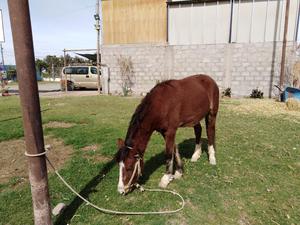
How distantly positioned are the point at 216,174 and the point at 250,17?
11.3 m

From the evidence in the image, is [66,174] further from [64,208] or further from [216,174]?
[216,174]

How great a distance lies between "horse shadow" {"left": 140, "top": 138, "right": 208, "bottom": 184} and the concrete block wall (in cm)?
861

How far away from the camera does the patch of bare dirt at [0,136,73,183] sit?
3.76 m

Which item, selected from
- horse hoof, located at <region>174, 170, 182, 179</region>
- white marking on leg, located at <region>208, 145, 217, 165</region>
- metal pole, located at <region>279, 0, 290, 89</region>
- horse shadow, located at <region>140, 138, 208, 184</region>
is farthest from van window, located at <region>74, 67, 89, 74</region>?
horse hoof, located at <region>174, 170, 182, 179</region>

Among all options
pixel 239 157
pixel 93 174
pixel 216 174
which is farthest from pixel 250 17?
pixel 93 174

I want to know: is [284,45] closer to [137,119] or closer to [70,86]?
[137,119]

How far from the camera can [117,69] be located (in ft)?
48.9

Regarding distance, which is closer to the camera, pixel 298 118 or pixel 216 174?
pixel 216 174

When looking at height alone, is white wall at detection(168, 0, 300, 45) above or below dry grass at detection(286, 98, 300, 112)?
above

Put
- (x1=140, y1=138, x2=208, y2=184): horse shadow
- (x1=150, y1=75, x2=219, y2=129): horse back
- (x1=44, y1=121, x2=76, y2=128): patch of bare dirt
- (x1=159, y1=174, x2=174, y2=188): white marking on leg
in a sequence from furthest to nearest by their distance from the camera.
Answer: (x1=44, y1=121, x2=76, y2=128): patch of bare dirt < (x1=140, y1=138, x2=208, y2=184): horse shadow < (x1=159, y1=174, x2=174, y2=188): white marking on leg < (x1=150, y1=75, x2=219, y2=129): horse back

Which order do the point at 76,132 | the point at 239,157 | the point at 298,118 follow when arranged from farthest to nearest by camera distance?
1. the point at 298,118
2. the point at 76,132
3. the point at 239,157

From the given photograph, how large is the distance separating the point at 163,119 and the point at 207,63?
11.1 metres

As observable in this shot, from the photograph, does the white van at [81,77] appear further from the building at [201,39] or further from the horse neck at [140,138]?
the horse neck at [140,138]

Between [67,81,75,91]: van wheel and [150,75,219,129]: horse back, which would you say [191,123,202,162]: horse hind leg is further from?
[67,81,75,91]: van wheel
